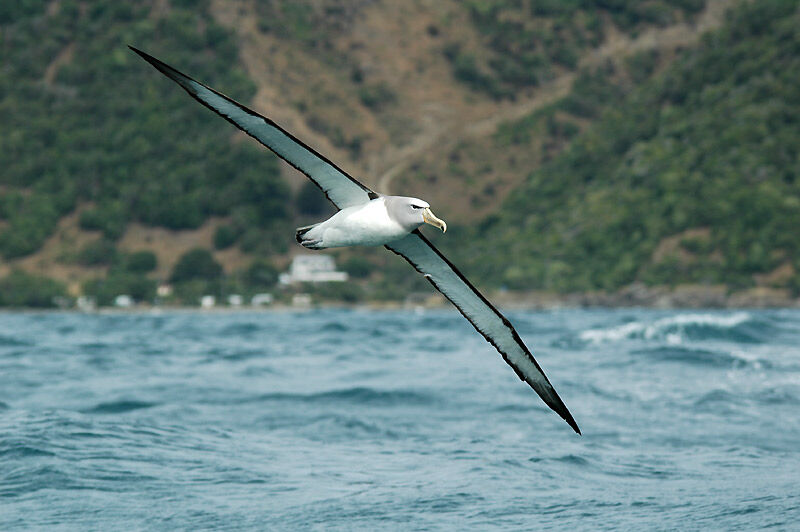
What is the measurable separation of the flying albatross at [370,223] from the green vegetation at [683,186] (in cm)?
9817

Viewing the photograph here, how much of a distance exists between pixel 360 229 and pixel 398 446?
6.97 meters

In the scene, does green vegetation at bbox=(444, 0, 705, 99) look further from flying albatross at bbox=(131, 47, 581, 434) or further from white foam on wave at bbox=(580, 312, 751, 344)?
flying albatross at bbox=(131, 47, 581, 434)

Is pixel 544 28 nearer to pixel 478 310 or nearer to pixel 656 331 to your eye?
pixel 656 331

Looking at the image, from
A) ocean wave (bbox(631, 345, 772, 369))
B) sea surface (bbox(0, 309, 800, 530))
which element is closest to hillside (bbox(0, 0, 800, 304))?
ocean wave (bbox(631, 345, 772, 369))

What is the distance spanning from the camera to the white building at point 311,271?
12488cm

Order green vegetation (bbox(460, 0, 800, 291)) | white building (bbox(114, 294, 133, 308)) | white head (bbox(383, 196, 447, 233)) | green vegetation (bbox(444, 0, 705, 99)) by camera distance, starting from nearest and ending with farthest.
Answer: white head (bbox(383, 196, 447, 233))
green vegetation (bbox(460, 0, 800, 291))
white building (bbox(114, 294, 133, 308))
green vegetation (bbox(444, 0, 705, 99))

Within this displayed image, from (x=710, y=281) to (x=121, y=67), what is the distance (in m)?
91.3

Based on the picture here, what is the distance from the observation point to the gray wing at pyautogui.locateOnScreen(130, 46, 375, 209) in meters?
9.91

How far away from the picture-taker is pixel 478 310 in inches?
503

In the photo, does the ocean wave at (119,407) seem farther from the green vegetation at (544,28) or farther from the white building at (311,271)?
the green vegetation at (544,28)

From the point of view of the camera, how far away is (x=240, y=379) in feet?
85.8

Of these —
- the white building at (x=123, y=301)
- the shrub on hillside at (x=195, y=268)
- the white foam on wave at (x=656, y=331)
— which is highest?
the shrub on hillside at (x=195, y=268)

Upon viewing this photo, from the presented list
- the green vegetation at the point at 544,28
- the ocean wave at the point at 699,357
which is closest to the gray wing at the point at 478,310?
the ocean wave at the point at 699,357

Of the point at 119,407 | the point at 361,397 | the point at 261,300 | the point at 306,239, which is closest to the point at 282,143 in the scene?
the point at 306,239
